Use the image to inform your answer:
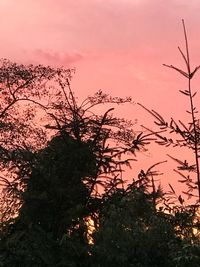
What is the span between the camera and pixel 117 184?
16.6m

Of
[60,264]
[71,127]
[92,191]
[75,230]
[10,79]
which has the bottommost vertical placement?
[60,264]

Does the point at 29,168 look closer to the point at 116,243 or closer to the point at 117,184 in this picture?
the point at 117,184

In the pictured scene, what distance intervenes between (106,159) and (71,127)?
144 centimetres

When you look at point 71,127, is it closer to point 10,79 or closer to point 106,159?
point 106,159

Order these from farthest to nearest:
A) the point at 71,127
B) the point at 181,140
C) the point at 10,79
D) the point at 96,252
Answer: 1. the point at 10,79
2. the point at 71,127
3. the point at 96,252
4. the point at 181,140

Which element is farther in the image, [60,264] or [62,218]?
[62,218]

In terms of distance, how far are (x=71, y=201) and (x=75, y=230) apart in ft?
2.68

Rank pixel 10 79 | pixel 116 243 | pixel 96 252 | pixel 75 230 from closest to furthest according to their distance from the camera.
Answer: pixel 116 243 < pixel 96 252 < pixel 75 230 < pixel 10 79

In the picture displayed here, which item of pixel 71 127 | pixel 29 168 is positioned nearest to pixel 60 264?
pixel 29 168

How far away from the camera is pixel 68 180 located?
16641mm

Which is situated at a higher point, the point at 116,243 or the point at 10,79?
the point at 10,79

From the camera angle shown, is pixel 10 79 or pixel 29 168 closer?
pixel 29 168

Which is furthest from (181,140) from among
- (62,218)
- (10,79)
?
(10,79)

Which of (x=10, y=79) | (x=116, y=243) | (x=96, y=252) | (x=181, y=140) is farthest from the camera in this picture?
(x=10, y=79)
